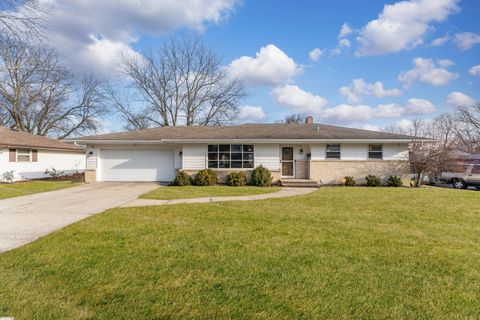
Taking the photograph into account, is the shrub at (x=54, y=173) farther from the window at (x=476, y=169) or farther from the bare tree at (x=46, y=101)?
the window at (x=476, y=169)

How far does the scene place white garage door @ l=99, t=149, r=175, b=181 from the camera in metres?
16.8

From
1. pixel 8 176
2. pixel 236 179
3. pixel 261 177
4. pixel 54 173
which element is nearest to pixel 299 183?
pixel 261 177

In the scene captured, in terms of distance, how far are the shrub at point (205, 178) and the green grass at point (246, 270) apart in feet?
27.1

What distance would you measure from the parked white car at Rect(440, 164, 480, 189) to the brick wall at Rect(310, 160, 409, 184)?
386cm

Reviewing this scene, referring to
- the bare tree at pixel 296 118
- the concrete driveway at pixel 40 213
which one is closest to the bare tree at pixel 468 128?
the bare tree at pixel 296 118

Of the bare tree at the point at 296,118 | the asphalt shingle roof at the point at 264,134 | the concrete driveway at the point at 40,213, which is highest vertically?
the bare tree at the point at 296,118

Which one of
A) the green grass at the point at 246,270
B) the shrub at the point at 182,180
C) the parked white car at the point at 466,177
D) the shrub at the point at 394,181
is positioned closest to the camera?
the green grass at the point at 246,270

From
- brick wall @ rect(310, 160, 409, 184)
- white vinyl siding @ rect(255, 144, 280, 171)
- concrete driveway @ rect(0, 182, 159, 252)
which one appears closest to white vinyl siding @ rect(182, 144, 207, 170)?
white vinyl siding @ rect(255, 144, 280, 171)

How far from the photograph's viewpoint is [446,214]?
7.62 m

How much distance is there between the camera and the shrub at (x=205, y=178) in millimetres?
15023

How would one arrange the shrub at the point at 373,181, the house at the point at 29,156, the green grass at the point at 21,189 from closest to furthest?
the green grass at the point at 21,189 < the shrub at the point at 373,181 < the house at the point at 29,156

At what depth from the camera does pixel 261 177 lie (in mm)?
14984

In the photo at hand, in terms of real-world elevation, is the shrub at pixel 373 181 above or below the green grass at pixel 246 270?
above

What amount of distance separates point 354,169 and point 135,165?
515 inches
